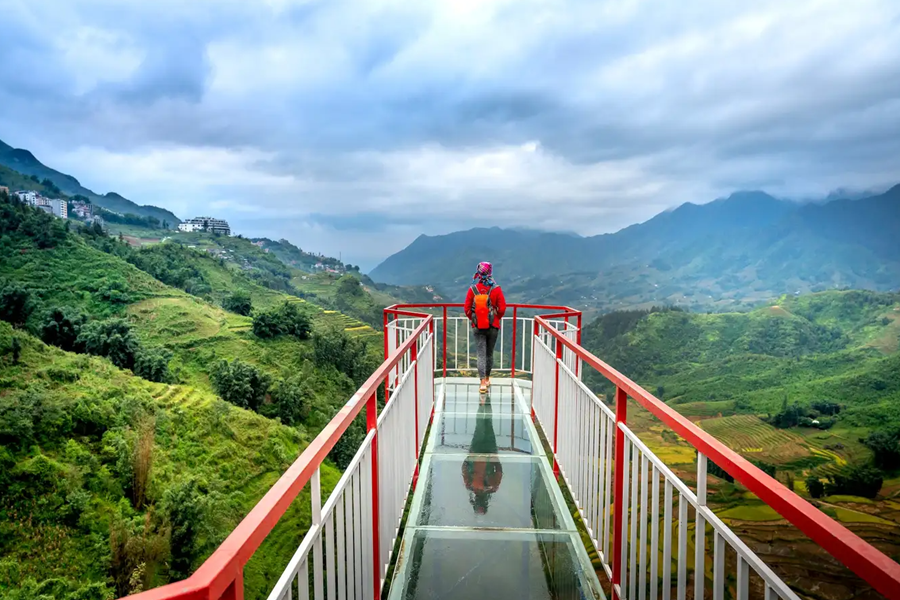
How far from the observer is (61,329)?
46.2 meters

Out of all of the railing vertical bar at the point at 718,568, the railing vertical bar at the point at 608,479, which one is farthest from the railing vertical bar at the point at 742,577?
the railing vertical bar at the point at 608,479

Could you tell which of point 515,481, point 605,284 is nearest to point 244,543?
point 515,481

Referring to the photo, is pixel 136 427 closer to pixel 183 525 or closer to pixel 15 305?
pixel 183 525

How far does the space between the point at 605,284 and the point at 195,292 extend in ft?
452

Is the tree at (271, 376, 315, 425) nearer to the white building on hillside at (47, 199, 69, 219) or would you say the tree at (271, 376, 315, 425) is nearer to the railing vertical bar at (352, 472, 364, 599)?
the railing vertical bar at (352, 472, 364, 599)

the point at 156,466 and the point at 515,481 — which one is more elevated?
the point at 515,481

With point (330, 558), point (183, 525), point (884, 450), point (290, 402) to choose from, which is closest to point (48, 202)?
point (290, 402)

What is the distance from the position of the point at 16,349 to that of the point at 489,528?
42.0 m

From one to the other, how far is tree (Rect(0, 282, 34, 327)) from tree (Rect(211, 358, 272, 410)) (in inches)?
832

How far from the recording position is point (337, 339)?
57.7 meters

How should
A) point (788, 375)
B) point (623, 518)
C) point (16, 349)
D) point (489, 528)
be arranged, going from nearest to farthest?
point (623, 518) → point (489, 528) → point (16, 349) → point (788, 375)

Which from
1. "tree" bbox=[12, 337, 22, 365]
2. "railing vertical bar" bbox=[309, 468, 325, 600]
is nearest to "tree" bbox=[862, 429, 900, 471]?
"railing vertical bar" bbox=[309, 468, 325, 600]

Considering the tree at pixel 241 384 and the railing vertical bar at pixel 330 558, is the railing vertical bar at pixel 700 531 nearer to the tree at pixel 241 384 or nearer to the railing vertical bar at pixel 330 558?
the railing vertical bar at pixel 330 558

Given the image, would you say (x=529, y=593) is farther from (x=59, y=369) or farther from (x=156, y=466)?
(x=59, y=369)
